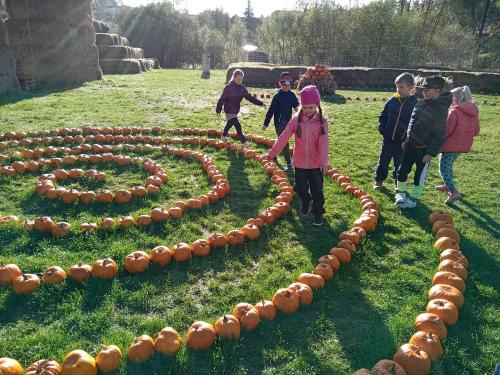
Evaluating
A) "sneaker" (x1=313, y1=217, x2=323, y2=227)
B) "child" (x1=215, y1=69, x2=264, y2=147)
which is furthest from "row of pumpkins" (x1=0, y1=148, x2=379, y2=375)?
"child" (x1=215, y1=69, x2=264, y2=147)

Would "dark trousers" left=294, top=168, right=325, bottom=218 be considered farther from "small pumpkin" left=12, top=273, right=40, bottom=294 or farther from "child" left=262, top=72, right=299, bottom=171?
"small pumpkin" left=12, top=273, right=40, bottom=294

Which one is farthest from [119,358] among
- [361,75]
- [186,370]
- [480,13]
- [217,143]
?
[480,13]

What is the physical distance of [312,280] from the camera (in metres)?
5.11

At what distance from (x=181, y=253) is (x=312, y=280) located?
1.85 metres

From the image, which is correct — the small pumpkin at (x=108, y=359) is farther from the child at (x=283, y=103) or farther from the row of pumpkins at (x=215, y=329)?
the child at (x=283, y=103)

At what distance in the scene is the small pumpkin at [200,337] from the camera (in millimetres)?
4113

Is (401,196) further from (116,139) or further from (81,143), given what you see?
(81,143)

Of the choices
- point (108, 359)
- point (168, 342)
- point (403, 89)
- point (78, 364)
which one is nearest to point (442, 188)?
point (403, 89)

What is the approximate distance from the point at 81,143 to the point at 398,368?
10.1m

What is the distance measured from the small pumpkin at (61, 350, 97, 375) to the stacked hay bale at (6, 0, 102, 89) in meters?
20.2

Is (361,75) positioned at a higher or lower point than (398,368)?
higher

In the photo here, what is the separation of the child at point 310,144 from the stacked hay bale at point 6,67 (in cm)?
1638

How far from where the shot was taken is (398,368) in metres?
3.72

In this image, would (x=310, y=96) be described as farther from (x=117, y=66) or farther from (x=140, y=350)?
(x=117, y=66)
